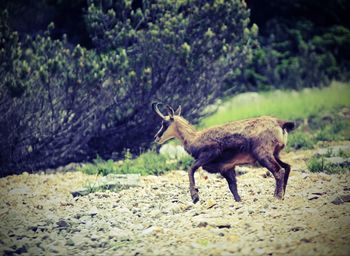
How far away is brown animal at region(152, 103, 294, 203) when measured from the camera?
306 inches

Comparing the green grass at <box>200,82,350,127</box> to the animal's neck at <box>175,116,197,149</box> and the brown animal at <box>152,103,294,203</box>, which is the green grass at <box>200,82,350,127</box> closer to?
the animal's neck at <box>175,116,197,149</box>

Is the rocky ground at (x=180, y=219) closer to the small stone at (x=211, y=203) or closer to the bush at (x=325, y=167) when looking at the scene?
the small stone at (x=211, y=203)

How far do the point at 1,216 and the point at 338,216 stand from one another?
4.48m

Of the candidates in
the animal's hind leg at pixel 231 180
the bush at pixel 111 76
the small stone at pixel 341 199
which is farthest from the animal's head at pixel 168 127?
the bush at pixel 111 76

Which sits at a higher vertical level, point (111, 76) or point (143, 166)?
point (111, 76)

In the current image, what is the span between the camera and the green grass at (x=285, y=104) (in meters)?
15.7

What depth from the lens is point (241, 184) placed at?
30.4 ft

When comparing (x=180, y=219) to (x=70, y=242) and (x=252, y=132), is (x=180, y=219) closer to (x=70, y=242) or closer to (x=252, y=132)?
(x=70, y=242)

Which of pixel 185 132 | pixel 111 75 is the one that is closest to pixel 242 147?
pixel 185 132

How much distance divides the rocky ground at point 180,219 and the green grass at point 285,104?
195 inches

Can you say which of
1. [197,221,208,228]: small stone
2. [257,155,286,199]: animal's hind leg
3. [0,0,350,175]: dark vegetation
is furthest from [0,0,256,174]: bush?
[197,221,208,228]: small stone

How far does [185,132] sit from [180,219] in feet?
5.33

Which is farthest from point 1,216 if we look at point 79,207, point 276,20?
point 276,20

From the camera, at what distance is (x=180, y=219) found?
7.52 metres
